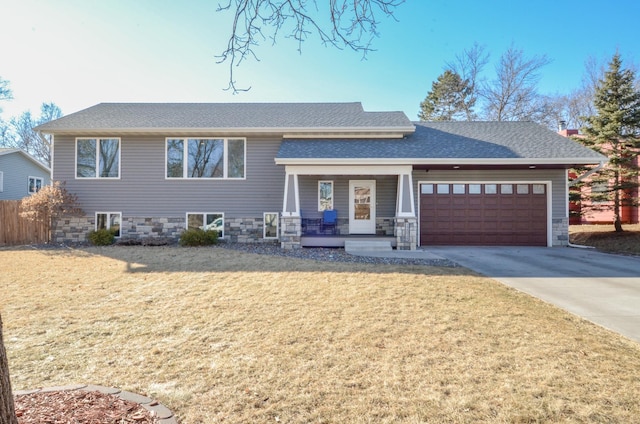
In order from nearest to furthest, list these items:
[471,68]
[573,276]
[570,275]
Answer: [573,276]
[570,275]
[471,68]

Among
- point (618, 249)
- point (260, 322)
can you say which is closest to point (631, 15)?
point (618, 249)

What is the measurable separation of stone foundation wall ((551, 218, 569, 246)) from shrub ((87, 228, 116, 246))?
49.4ft

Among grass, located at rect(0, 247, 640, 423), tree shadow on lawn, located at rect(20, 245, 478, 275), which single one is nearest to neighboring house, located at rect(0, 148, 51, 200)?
tree shadow on lawn, located at rect(20, 245, 478, 275)

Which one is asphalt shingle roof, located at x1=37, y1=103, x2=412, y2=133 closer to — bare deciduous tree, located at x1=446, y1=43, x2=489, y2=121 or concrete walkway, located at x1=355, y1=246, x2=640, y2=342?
concrete walkway, located at x1=355, y1=246, x2=640, y2=342

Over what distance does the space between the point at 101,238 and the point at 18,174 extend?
12771mm

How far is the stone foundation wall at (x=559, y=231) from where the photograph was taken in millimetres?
11414

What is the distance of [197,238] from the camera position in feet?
35.3

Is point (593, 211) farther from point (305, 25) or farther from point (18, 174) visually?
point (18, 174)

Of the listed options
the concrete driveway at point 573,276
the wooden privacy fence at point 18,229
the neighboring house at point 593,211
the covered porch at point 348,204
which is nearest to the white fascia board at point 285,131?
the covered porch at point 348,204

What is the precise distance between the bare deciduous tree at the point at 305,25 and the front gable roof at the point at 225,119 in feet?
27.7

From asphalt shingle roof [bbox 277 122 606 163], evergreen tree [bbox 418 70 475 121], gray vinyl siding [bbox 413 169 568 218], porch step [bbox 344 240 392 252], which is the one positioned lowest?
porch step [bbox 344 240 392 252]

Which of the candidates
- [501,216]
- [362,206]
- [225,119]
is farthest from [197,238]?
[501,216]

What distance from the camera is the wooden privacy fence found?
11.8 m

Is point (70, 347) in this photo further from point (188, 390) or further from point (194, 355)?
point (188, 390)
